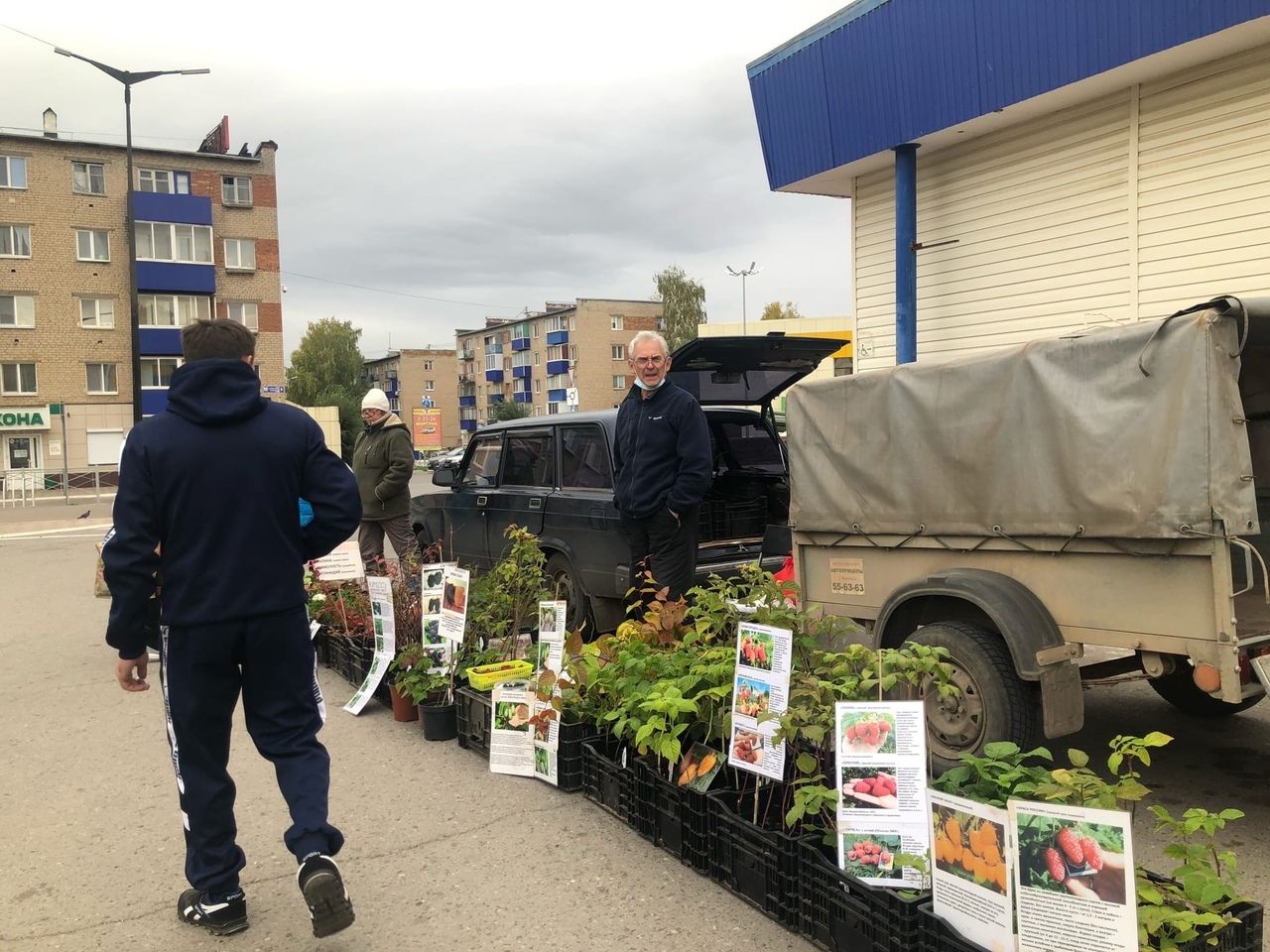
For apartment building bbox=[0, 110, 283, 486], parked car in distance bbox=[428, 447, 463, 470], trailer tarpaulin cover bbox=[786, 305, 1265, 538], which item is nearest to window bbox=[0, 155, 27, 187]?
apartment building bbox=[0, 110, 283, 486]

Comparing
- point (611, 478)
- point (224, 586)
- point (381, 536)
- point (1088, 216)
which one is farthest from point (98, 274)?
point (224, 586)

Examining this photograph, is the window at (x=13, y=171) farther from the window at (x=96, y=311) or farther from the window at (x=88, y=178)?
the window at (x=96, y=311)

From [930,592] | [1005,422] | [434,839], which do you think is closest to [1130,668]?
[930,592]

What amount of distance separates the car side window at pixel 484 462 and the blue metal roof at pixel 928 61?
5854 millimetres

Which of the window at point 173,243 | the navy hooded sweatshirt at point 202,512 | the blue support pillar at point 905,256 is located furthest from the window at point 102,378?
the navy hooded sweatshirt at point 202,512

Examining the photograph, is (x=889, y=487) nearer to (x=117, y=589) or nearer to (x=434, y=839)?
(x=434, y=839)

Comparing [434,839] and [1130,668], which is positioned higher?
[1130,668]

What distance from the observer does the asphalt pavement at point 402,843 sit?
3.35m

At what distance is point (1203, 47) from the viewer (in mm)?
8180

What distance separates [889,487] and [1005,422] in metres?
0.70

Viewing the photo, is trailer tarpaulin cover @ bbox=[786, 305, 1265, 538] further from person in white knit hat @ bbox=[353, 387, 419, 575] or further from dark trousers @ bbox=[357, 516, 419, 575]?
dark trousers @ bbox=[357, 516, 419, 575]

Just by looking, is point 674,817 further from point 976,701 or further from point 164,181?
point 164,181

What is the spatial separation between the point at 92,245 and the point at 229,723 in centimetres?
4673

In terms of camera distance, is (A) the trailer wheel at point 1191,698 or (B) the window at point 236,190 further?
(B) the window at point 236,190
